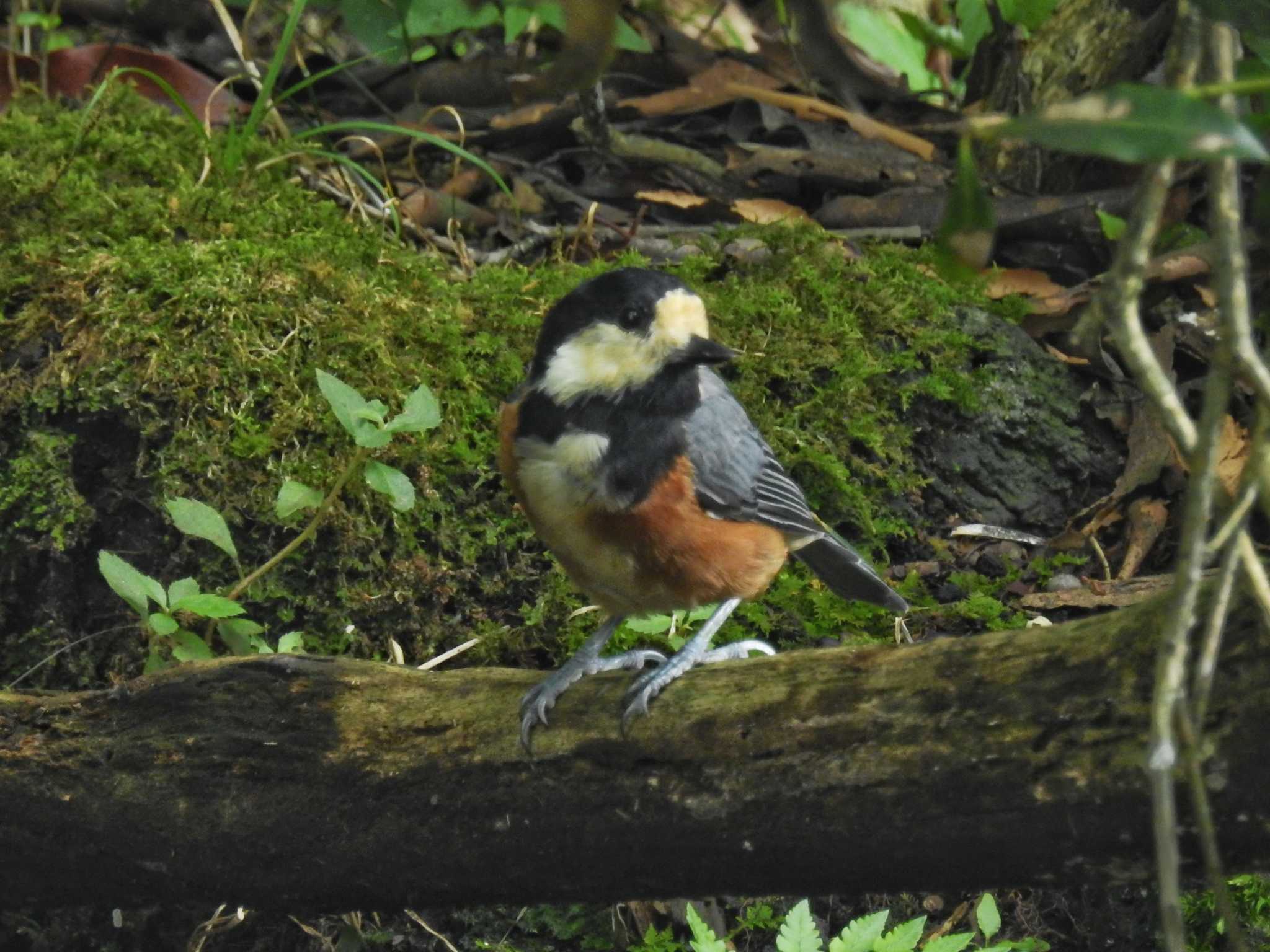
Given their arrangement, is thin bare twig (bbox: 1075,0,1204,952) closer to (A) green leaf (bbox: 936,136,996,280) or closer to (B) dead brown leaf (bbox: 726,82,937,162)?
(A) green leaf (bbox: 936,136,996,280)

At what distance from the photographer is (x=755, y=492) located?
3139 mm

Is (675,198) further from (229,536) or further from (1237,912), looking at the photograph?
(1237,912)

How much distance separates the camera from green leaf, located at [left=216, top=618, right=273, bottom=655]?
333 centimetres

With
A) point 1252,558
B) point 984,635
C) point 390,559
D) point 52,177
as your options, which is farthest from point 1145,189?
point 52,177

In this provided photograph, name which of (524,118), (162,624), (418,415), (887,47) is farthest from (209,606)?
(887,47)

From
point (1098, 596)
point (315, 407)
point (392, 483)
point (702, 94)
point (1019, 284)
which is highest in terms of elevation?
point (702, 94)

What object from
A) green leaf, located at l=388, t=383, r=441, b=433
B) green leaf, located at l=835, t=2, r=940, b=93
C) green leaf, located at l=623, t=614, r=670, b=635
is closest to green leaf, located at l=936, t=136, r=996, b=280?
green leaf, located at l=388, t=383, r=441, b=433

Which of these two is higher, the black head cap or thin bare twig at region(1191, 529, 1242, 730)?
thin bare twig at region(1191, 529, 1242, 730)

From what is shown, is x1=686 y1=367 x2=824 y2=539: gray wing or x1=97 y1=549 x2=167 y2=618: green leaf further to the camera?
x1=97 y1=549 x2=167 y2=618: green leaf

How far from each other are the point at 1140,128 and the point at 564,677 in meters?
1.95

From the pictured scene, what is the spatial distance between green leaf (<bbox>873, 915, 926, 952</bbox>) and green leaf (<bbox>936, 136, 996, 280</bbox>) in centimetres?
182

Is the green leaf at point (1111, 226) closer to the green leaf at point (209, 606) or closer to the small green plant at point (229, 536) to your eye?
the small green plant at point (229, 536)

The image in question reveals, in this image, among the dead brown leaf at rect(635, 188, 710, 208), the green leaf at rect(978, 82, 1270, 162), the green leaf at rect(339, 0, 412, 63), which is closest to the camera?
the green leaf at rect(978, 82, 1270, 162)

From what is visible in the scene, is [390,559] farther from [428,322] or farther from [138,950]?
[138,950]
